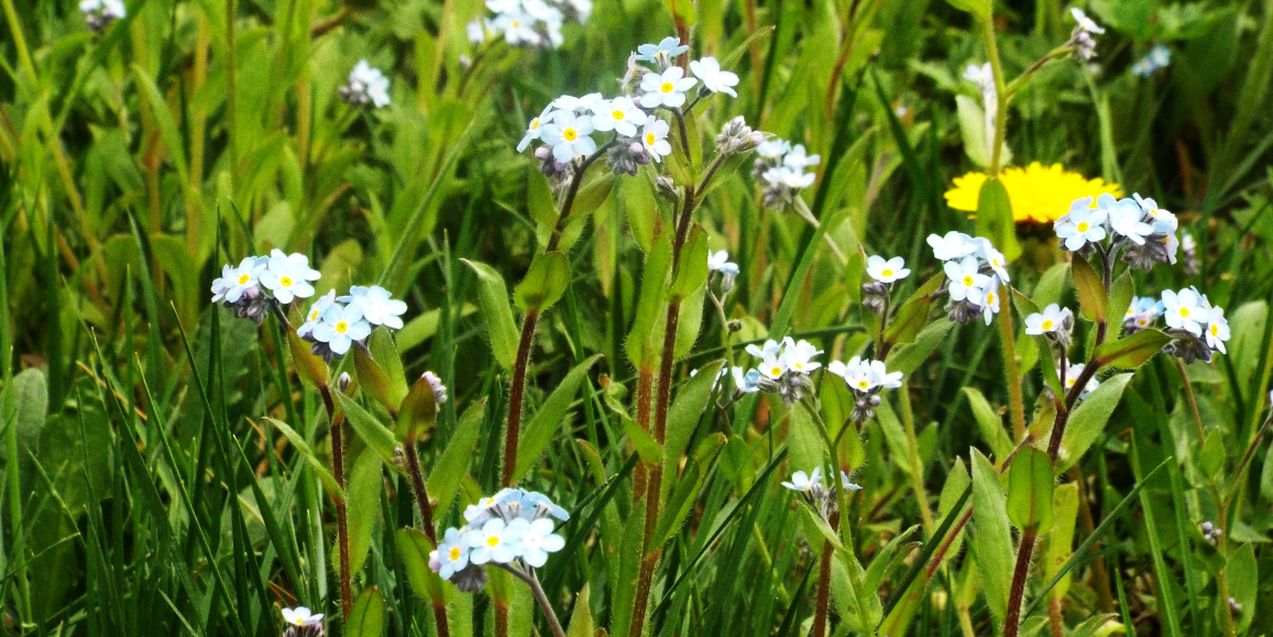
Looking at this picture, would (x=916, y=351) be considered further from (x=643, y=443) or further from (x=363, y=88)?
(x=363, y=88)

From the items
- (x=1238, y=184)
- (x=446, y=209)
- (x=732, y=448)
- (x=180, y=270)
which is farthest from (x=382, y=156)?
(x=1238, y=184)

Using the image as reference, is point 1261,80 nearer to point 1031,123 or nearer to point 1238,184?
point 1238,184

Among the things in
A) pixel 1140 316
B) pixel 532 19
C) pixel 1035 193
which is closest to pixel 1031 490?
pixel 1140 316

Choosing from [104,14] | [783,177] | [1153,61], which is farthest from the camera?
[1153,61]

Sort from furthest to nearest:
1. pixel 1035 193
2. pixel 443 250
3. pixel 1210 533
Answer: pixel 443 250 → pixel 1035 193 → pixel 1210 533

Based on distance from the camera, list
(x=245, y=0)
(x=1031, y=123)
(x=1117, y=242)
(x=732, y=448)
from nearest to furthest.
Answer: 1. (x=1117, y=242)
2. (x=732, y=448)
3. (x=1031, y=123)
4. (x=245, y=0)

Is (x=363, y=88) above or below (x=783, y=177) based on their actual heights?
above

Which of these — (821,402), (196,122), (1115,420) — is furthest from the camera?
(196,122)
